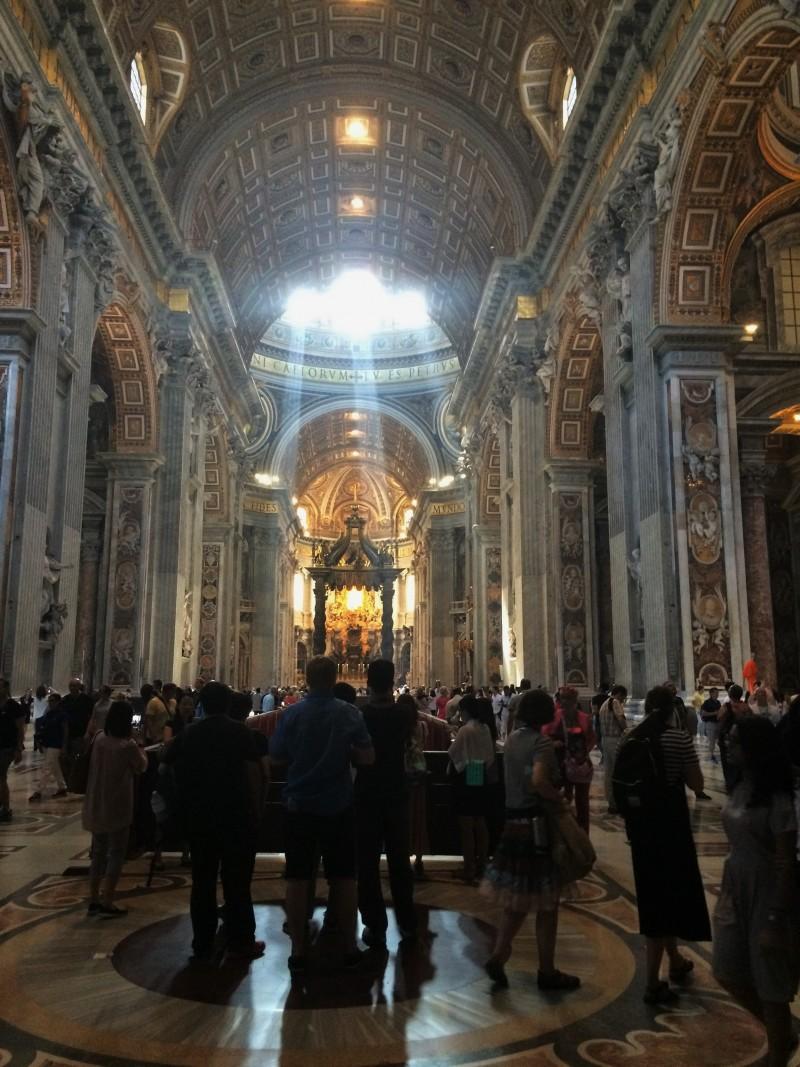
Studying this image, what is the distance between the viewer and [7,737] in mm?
7734

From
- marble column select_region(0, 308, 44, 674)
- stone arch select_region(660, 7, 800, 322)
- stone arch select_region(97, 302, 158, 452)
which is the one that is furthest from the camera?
stone arch select_region(97, 302, 158, 452)

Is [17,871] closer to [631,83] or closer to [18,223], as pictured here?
[18,223]

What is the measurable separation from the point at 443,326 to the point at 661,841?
28932mm

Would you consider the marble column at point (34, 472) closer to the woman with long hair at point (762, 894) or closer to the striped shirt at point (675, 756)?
the striped shirt at point (675, 756)

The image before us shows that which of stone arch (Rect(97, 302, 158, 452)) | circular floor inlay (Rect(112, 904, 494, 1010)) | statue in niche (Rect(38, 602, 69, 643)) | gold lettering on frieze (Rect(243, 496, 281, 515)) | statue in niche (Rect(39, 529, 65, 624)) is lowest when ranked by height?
circular floor inlay (Rect(112, 904, 494, 1010))

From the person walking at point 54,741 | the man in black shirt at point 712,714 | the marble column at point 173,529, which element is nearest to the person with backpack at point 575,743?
the man in black shirt at point 712,714

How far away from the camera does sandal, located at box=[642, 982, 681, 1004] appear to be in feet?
12.0

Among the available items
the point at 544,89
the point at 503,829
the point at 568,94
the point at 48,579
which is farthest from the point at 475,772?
the point at 544,89

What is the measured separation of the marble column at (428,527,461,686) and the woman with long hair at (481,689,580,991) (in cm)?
3774

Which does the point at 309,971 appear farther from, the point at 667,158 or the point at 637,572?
the point at 667,158

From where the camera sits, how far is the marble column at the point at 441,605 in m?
41.6

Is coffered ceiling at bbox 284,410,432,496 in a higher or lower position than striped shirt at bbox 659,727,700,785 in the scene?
higher

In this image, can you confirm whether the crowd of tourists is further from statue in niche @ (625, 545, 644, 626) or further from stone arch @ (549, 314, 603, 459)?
stone arch @ (549, 314, 603, 459)

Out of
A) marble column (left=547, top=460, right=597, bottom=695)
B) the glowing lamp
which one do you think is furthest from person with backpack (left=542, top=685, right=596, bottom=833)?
the glowing lamp
